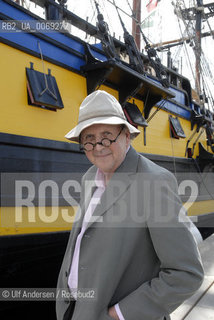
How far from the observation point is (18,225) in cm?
325

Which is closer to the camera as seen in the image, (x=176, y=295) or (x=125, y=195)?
(x=176, y=295)

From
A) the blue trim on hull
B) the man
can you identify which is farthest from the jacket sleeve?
the blue trim on hull

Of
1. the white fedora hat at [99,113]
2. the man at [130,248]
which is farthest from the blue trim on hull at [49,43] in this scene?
the man at [130,248]

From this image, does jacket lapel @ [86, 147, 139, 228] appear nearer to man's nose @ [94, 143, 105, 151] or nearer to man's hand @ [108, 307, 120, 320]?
man's nose @ [94, 143, 105, 151]

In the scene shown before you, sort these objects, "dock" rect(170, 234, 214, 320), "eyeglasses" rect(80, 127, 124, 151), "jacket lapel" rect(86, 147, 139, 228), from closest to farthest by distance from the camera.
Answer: "jacket lapel" rect(86, 147, 139, 228) < "eyeglasses" rect(80, 127, 124, 151) < "dock" rect(170, 234, 214, 320)

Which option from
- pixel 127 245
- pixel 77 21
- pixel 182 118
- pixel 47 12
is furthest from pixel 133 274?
pixel 182 118

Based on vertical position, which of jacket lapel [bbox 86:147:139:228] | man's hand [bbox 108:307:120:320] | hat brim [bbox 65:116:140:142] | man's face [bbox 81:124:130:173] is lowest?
man's hand [bbox 108:307:120:320]

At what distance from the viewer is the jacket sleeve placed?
3.01 ft

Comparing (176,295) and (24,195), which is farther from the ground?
(24,195)

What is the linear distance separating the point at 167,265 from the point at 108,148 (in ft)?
1.53

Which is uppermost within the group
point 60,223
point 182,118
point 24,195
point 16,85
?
point 182,118

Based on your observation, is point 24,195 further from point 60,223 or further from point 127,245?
point 127,245

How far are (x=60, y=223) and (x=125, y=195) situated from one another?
285 centimetres

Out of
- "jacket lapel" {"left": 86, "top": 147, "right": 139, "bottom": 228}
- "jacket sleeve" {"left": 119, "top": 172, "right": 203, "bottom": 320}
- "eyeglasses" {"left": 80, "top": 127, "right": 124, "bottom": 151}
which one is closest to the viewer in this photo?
"jacket sleeve" {"left": 119, "top": 172, "right": 203, "bottom": 320}
